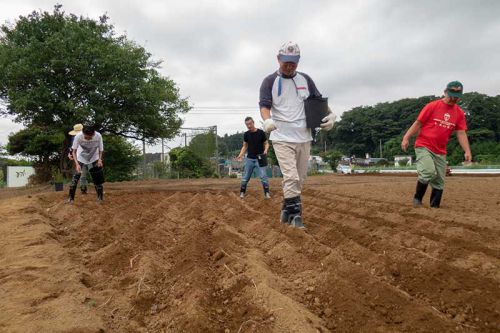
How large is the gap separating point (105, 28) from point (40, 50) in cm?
288

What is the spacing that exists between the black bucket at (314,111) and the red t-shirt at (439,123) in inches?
84.6

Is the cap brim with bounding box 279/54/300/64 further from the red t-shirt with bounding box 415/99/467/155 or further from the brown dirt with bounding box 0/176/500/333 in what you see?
the red t-shirt with bounding box 415/99/467/155

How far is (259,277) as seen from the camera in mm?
2541

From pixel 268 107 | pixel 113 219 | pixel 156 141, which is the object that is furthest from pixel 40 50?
pixel 268 107

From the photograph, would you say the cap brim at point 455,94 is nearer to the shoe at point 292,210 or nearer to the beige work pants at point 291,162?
the beige work pants at point 291,162

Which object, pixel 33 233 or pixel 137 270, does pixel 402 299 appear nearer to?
pixel 137 270

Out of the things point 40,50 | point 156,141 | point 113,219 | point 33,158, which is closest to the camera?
point 113,219

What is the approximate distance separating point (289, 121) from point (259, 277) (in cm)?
227

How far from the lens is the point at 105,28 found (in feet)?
50.3

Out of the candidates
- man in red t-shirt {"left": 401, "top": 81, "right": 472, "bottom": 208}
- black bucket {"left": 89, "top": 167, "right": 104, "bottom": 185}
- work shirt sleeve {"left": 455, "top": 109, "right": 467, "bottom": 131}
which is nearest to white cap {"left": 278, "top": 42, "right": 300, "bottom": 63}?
man in red t-shirt {"left": 401, "top": 81, "right": 472, "bottom": 208}

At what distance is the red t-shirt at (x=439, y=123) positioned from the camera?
5680 mm

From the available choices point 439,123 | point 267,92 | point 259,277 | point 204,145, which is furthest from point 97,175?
point 204,145

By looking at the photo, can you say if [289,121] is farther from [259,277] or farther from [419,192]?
[419,192]

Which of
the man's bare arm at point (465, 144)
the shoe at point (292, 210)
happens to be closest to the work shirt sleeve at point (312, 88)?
the shoe at point (292, 210)
